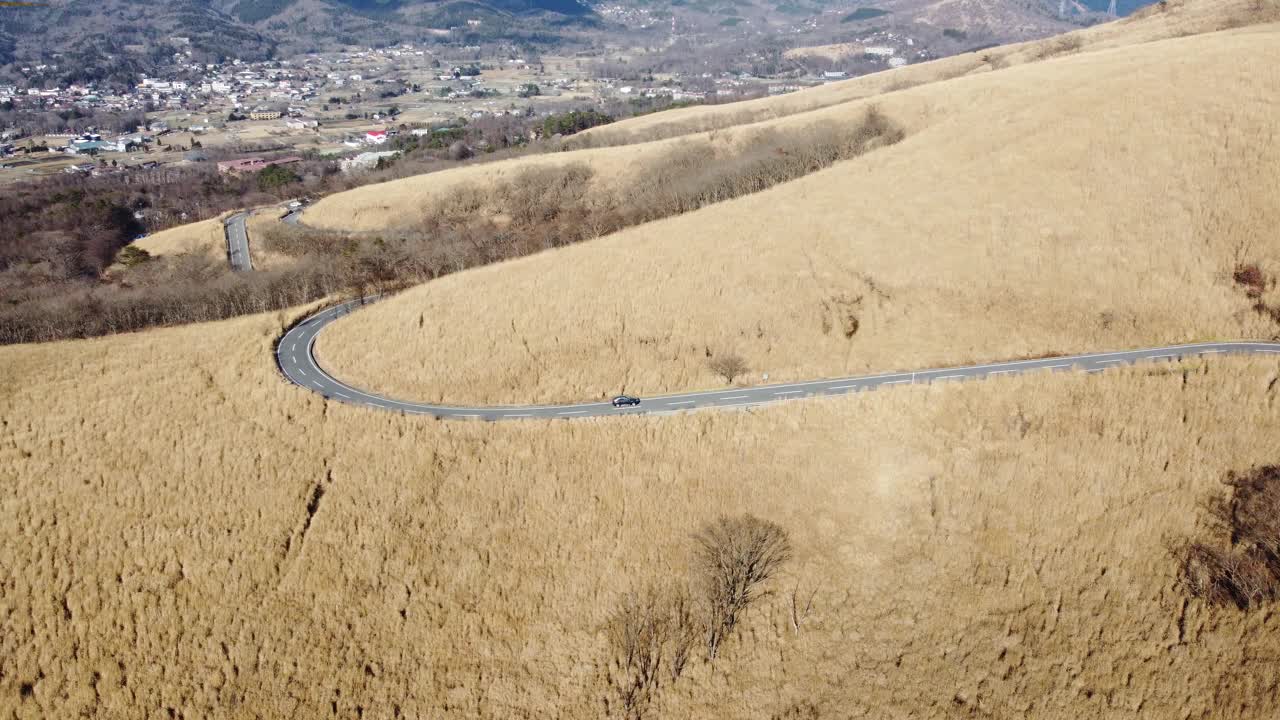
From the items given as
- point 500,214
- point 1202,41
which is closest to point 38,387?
point 500,214

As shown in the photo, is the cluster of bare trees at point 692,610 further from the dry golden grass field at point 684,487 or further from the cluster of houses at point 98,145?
the cluster of houses at point 98,145

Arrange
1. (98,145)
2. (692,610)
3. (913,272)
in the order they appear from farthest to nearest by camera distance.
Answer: (98,145) < (913,272) < (692,610)

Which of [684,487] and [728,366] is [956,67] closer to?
[728,366]

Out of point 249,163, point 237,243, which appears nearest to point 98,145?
point 249,163

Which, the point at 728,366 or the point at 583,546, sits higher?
the point at 728,366

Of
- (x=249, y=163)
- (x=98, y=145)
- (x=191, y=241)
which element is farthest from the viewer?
(x=98, y=145)

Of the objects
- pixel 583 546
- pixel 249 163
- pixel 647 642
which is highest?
pixel 249 163
